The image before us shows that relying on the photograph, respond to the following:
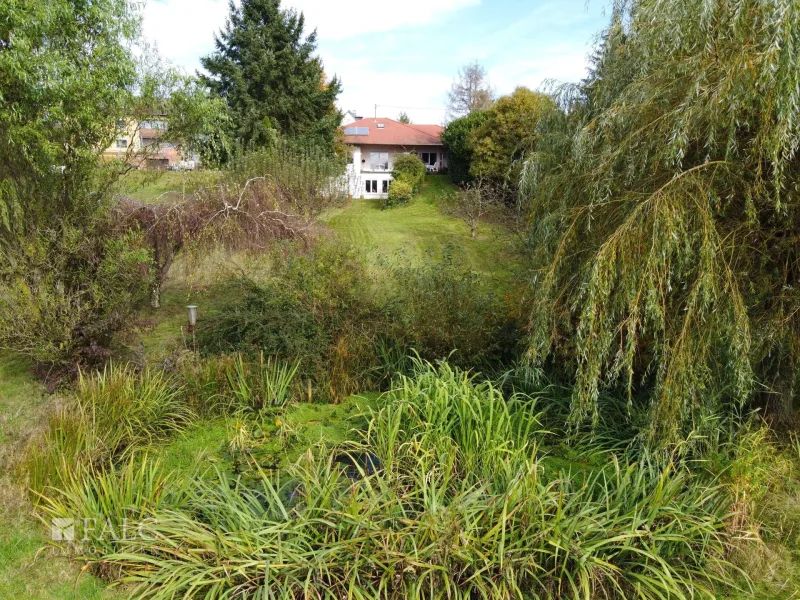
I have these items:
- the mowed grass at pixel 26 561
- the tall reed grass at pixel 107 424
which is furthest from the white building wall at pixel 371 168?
the mowed grass at pixel 26 561

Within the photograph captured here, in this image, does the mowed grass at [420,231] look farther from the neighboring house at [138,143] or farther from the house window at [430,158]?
the house window at [430,158]

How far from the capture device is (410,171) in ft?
90.3

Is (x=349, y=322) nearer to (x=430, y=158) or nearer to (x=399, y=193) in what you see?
(x=399, y=193)

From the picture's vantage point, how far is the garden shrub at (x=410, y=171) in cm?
2719

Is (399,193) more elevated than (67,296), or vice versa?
(399,193)

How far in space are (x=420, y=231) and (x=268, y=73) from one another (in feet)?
31.4

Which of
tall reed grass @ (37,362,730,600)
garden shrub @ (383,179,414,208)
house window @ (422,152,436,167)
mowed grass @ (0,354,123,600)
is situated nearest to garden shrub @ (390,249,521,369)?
tall reed grass @ (37,362,730,600)

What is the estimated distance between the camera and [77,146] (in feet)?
23.6

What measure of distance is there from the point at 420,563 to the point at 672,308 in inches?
118

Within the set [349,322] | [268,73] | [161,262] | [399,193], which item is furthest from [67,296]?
[399,193]

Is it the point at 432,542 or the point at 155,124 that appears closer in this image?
the point at 432,542

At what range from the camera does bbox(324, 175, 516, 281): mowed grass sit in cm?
1290

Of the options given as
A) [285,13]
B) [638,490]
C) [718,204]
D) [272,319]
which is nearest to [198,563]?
[638,490]

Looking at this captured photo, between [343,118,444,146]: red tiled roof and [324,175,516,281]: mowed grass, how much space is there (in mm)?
5928
